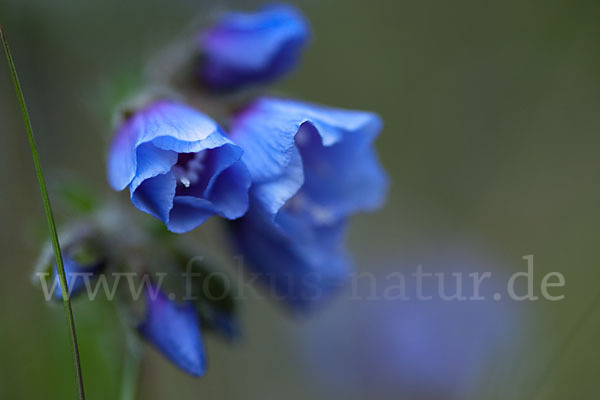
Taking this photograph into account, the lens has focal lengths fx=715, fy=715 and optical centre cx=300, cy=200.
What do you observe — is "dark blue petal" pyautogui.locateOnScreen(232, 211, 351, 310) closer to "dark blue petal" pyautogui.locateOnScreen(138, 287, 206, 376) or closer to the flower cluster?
the flower cluster

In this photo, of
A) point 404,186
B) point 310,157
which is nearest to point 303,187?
point 310,157

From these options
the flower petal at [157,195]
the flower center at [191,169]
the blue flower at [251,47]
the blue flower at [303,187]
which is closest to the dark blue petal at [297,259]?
the blue flower at [303,187]

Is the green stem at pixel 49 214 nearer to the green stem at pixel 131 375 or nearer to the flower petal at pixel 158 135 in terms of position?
the flower petal at pixel 158 135

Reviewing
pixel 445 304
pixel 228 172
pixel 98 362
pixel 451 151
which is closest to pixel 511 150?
pixel 451 151

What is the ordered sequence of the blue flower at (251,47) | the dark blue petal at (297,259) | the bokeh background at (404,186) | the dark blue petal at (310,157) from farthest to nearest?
the bokeh background at (404,186), the blue flower at (251,47), the dark blue petal at (297,259), the dark blue petal at (310,157)

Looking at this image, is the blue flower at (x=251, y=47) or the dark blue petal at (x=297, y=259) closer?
the dark blue petal at (x=297, y=259)

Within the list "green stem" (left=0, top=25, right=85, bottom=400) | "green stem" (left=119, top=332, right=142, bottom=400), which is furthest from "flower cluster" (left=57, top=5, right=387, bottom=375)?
"green stem" (left=119, top=332, right=142, bottom=400)

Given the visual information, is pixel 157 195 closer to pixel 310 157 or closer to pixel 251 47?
pixel 310 157

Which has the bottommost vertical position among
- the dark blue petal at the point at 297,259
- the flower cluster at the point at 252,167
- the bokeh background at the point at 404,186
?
the bokeh background at the point at 404,186
